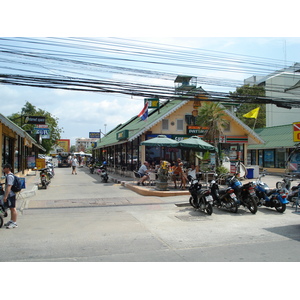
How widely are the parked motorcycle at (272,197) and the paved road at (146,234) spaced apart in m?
0.26

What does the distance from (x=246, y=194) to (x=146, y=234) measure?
4.44 meters

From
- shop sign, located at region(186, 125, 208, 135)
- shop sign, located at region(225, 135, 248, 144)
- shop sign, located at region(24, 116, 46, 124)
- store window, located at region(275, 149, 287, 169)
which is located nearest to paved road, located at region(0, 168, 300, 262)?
shop sign, located at region(186, 125, 208, 135)

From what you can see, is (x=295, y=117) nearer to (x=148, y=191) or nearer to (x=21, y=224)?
(x=148, y=191)

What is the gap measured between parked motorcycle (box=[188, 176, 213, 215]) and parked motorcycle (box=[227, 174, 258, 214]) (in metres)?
1.02

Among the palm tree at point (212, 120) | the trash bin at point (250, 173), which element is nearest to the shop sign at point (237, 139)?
the trash bin at point (250, 173)

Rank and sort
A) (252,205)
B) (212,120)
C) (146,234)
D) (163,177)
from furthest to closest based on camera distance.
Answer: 1. (212,120)
2. (163,177)
3. (252,205)
4. (146,234)

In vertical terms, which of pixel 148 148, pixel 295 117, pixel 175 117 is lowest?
pixel 148 148

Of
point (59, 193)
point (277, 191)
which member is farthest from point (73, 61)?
point (277, 191)

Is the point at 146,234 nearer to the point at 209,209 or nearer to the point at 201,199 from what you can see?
the point at 209,209

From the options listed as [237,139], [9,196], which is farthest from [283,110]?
[9,196]

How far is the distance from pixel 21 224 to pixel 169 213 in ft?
15.0

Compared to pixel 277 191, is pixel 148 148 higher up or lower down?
higher up

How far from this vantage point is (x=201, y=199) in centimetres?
1025

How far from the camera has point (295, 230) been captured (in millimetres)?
7996
